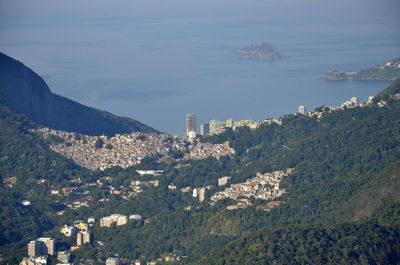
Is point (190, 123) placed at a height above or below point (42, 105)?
below

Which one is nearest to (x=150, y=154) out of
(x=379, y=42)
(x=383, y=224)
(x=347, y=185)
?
(x=347, y=185)

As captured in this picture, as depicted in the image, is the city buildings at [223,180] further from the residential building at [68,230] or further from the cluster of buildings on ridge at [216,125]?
the cluster of buildings on ridge at [216,125]

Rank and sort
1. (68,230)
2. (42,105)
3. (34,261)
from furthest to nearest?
(42,105), (68,230), (34,261)

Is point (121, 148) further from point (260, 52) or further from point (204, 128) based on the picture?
point (260, 52)

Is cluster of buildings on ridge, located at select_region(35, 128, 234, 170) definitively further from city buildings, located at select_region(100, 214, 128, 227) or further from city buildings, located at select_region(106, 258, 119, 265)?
city buildings, located at select_region(106, 258, 119, 265)

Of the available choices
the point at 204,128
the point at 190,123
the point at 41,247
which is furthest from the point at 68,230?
the point at 190,123

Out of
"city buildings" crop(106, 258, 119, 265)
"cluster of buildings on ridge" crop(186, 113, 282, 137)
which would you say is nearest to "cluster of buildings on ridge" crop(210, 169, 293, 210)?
"city buildings" crop(106, 258, 119, 265)

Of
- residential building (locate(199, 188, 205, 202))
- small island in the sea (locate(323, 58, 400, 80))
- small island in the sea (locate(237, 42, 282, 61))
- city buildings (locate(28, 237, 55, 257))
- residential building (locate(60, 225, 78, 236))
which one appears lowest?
city buildings (locate(28, 237, 55, 257))
